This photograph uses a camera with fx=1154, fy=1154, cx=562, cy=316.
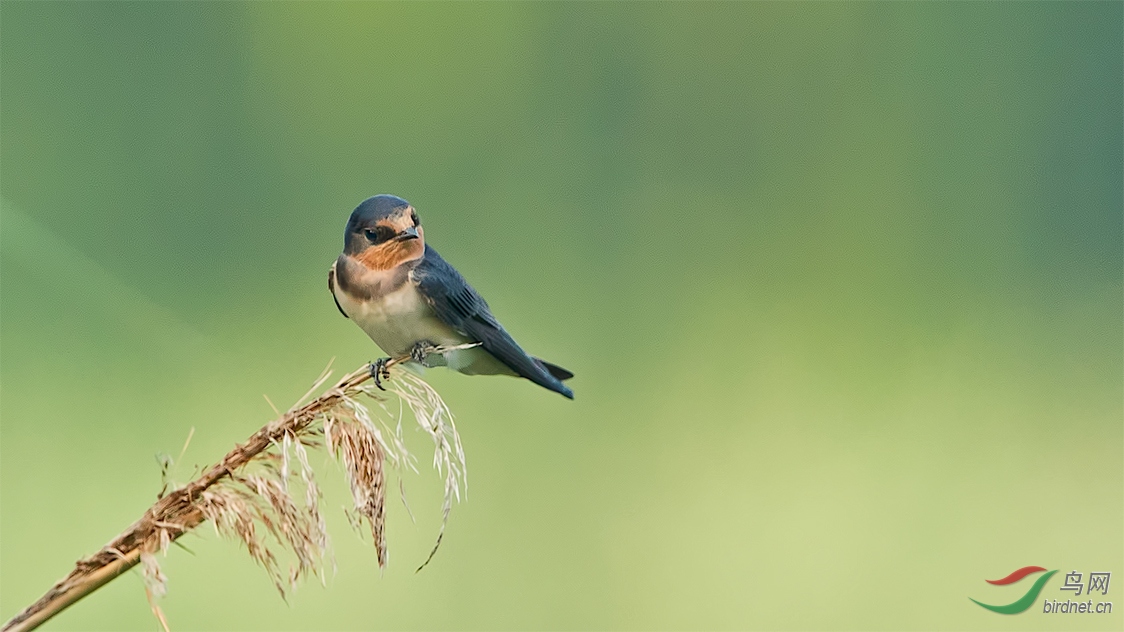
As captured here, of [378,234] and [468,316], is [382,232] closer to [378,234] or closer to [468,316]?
[378,234]

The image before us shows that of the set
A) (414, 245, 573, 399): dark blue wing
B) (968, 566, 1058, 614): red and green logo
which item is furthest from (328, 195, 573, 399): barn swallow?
(968, 566, 1058, 614): red and green logo

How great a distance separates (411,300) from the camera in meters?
1.56

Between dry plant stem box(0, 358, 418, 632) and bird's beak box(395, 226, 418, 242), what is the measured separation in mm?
631

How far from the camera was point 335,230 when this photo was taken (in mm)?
4008

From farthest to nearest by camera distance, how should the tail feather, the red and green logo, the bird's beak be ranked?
the red and green logo
the tail feather
the bird's beak

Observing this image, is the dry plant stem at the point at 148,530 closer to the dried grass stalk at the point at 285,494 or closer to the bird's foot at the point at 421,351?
the dried grass stalk at the point at 285,494

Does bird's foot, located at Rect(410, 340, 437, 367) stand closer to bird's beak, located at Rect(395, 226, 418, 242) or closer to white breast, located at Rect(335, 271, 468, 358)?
white breast, located at Rect(335, 271, 468, 358)

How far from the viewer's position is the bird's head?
149cm

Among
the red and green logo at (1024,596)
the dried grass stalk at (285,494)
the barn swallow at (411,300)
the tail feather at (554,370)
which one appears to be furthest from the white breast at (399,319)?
the red and green logo at (1024,596)

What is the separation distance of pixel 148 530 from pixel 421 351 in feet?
2.64

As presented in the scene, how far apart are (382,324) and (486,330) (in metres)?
0.14

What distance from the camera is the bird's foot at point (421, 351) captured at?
5.05ft

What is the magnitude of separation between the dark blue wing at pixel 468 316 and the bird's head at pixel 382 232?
4 cm

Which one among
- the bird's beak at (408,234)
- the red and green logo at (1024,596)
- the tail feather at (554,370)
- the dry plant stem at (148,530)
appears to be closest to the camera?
the dry plant stem at (148,530)
